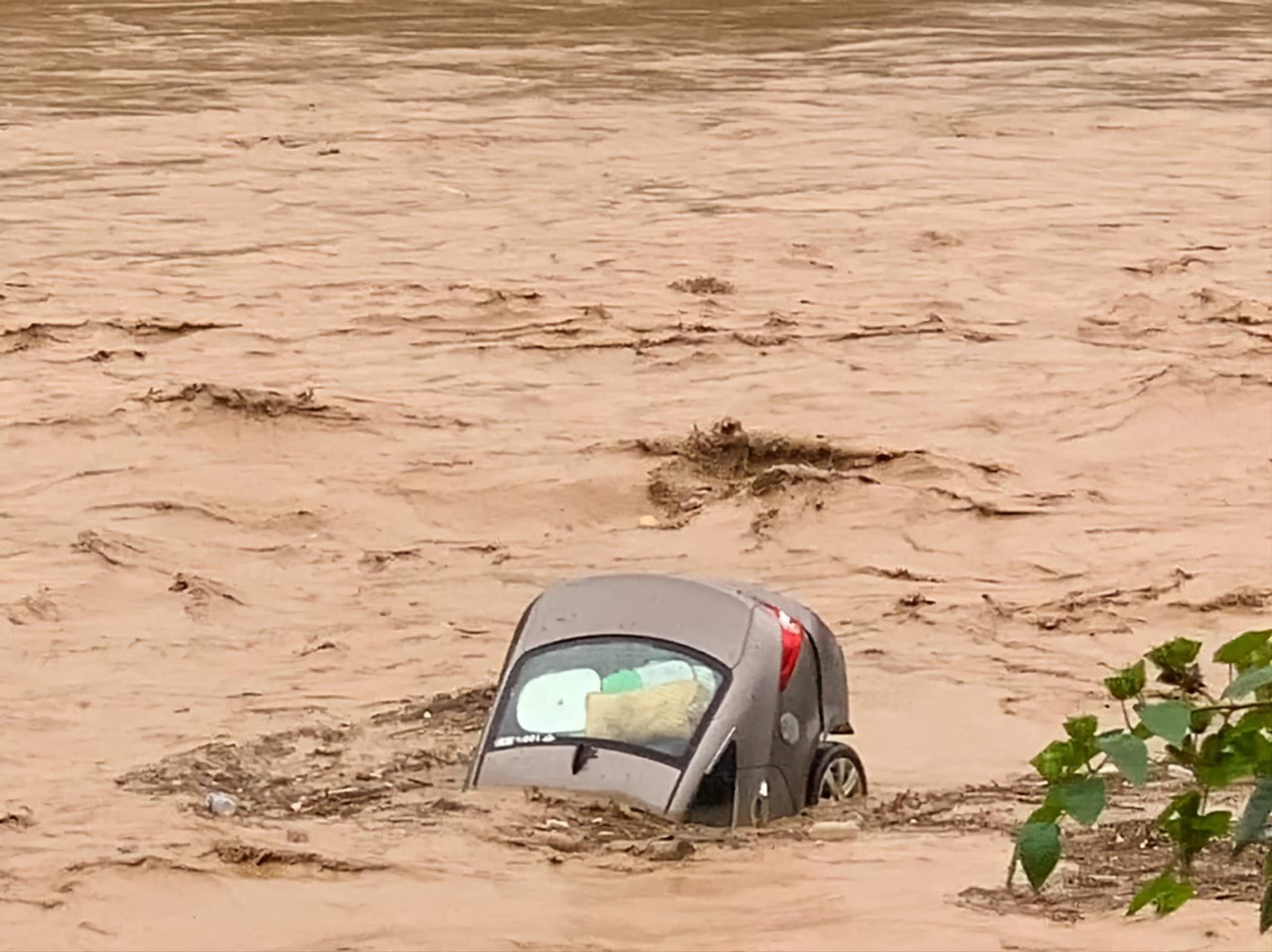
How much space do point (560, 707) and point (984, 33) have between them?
11502mm

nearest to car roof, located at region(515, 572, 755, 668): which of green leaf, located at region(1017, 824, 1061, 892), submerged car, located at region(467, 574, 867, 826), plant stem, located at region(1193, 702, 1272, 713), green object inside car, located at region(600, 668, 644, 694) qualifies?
submerged car, located at region(467, 574, 867, 826)

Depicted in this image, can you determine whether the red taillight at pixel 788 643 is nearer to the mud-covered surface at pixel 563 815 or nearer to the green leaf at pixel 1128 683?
the mud-covered surface at pixel 563 815

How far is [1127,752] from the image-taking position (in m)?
2.51

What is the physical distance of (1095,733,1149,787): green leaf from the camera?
2504mm

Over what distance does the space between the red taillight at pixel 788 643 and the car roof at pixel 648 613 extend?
0.26 feet

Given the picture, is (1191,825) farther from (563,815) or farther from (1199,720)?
(563,815)

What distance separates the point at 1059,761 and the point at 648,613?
7.85 feet

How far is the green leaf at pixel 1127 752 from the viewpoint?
250 centimetres

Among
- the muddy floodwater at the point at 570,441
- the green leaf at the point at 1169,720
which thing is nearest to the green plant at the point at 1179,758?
the green leaf at the point at 1169,720

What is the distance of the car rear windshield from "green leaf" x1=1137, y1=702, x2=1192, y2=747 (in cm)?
223

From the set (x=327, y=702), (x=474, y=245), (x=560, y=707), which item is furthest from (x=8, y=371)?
(x=560, y=707)

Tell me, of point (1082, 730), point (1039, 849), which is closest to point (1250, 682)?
point (1082, 730)

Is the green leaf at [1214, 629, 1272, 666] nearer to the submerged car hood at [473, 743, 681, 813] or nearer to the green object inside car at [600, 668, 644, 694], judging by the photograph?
the submerged car hood at [473, 743, 681, 813]

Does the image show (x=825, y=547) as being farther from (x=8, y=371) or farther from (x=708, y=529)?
(x=8, y=371)
